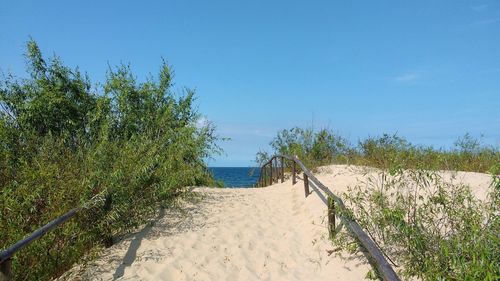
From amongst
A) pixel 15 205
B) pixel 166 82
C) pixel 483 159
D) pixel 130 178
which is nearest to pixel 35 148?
pixel 130 178

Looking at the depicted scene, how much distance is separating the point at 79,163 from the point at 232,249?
3399 mm

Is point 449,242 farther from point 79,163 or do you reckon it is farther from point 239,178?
point 239,178

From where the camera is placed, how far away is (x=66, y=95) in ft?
39.1

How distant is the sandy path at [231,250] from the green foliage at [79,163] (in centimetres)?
51

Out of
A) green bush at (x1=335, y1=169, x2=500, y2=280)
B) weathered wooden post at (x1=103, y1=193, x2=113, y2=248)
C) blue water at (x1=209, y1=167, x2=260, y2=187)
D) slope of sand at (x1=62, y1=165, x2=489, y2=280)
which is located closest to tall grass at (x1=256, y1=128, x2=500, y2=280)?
green bush at (x1=335, y1=169, x2=500, y2=280)

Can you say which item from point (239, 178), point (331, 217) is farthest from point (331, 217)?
point (239, 178)

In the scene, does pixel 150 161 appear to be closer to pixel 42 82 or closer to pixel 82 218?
pixel 82 218

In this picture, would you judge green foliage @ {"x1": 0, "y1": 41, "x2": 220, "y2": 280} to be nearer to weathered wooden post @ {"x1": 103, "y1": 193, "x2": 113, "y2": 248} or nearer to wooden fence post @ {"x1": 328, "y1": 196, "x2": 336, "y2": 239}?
weathered wooden post @ {"x1": 103, "y1": 193, "x2": 113, "y2": 248}

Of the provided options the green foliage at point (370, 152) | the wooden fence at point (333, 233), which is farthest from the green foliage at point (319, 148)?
the wooden fence at point (333, 233)

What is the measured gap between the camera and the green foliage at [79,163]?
212 inches

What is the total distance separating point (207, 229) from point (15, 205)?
3.39 meters

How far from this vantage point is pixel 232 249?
652 cm

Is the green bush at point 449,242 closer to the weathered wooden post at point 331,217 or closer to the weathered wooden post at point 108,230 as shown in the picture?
the weathered wooden post at point 331,217

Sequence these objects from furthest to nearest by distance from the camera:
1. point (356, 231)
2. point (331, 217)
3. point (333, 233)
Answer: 1. point (331, 217)
2. point (333, 233)
3. point (356, 231)
